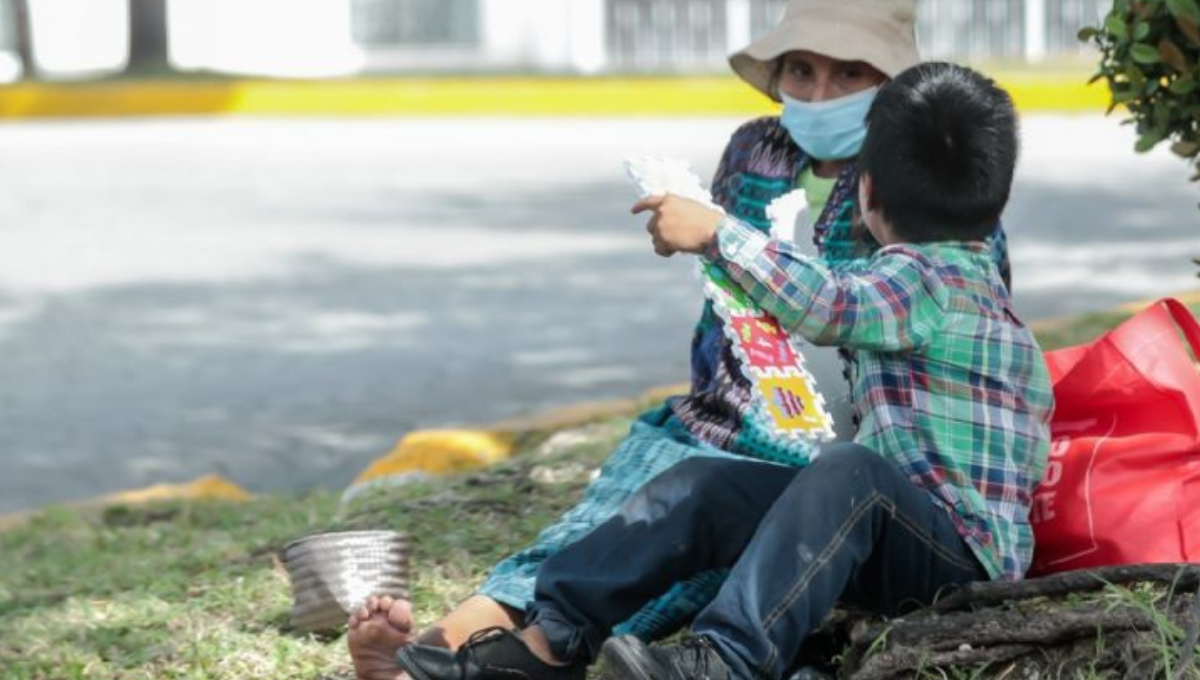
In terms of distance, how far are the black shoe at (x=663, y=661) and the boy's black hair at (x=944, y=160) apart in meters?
0.76

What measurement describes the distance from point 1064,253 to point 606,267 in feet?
6.58

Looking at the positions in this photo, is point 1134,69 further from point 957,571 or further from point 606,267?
point 606,267

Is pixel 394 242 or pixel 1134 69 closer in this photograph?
pixel 1134 69

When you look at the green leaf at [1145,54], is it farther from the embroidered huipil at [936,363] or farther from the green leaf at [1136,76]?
the embroidered huipil at [936,363]

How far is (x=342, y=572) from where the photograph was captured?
3992 mm

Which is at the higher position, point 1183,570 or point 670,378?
point 1183,570

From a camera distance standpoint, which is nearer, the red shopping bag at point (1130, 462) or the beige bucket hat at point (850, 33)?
the red shopping bag at point (1130, 462)

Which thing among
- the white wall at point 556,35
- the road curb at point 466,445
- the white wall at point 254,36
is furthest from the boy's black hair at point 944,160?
the white wall at point 254,36

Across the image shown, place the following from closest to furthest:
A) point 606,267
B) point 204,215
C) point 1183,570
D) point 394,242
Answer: point 1183,570
point 606,267
point 394,242
point 204,215

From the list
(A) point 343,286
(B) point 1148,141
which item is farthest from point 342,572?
(A) point 343,286

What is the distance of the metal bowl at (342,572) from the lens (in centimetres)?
399

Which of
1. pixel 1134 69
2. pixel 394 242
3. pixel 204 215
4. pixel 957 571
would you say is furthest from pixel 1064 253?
pixel 957 571

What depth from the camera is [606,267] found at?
9992 mm

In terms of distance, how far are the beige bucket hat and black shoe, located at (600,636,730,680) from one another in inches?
48.1
